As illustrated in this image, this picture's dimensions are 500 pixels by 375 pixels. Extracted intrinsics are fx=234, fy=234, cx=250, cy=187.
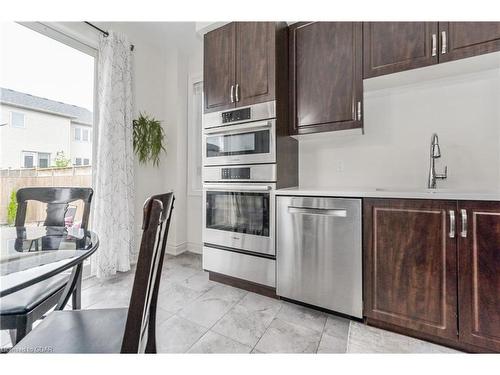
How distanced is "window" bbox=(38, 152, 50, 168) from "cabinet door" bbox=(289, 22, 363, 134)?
7.56 ft

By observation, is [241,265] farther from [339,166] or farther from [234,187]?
[339,166]

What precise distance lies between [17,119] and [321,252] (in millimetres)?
2712

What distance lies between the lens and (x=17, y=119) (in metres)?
1.96

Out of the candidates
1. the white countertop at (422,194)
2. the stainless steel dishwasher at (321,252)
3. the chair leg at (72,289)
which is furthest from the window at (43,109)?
the white countertop at (422,194)

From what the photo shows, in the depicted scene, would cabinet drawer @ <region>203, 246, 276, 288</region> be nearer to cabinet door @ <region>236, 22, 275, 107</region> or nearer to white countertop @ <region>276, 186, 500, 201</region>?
white countertop @ <region>276, 186, 500, 201</region>

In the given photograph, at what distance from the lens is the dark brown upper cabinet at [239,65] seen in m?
2.05

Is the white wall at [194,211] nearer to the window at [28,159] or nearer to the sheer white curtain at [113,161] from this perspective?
the sheer white curtain at [113,161]

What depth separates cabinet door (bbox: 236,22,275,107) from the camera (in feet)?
6.70

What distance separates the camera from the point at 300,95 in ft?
6.94

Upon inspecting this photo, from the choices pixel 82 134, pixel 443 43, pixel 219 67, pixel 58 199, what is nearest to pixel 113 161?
pixel 82 134

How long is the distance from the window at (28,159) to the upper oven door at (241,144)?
1.50 metres
